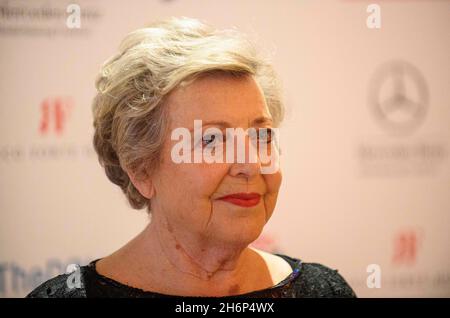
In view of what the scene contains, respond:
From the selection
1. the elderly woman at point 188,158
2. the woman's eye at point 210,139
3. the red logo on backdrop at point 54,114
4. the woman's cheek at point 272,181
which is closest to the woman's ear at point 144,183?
the elderly woman at point 188,158

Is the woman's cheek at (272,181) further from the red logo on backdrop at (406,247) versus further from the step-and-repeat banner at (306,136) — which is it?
the red logo on backdrop at (406,247)

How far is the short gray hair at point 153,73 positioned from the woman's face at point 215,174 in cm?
3

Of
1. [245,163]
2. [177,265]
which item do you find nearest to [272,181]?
[245,163]

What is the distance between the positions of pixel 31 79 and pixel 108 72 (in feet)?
1.40

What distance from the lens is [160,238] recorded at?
1.26m

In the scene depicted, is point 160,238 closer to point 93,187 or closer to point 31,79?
point 93,187

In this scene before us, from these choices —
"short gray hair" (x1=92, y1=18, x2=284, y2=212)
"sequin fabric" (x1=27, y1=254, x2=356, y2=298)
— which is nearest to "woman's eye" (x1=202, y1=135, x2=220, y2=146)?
"short gray hair" (x1=92, y1=18, x2=284, y2=212)

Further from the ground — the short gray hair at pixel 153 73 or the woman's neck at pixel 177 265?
the short gray hair at pixel 153 73

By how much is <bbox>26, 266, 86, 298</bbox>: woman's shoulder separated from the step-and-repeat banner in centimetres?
21

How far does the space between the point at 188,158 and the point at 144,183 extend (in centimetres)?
17

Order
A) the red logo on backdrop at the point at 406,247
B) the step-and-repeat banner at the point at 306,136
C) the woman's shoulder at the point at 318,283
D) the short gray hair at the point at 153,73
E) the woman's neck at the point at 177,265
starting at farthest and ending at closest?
the red logo on backdrop at the point at 406,247 < the step-and-repeat banner at the point at 306,136 < the woman's shoulder at the point at 318,283 < the woman's neck at the point at 177,265 < the short gray hair at the point at 153,73

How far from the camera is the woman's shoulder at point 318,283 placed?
1.34 meters

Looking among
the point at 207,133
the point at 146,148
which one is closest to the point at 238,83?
the point at 207,133

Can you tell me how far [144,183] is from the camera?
1.25 meters
